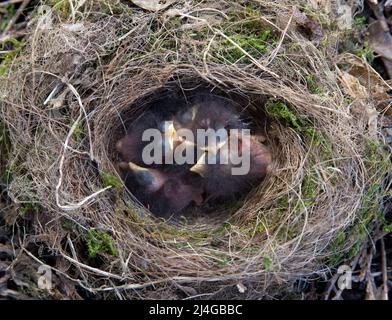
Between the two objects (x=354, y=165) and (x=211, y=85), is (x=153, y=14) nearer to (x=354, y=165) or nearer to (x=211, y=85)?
(x=211, y=85)

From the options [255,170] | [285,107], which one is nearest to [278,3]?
[285,107]

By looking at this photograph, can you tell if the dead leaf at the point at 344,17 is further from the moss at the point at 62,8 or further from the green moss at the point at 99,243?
the green moss at the point at 99,243

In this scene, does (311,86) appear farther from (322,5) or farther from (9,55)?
(9,55)

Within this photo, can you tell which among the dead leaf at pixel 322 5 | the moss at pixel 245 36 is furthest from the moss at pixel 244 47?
the dead leaf at pixel 322 5

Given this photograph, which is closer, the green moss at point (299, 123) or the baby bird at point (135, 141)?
the green moss at point (299, 123)

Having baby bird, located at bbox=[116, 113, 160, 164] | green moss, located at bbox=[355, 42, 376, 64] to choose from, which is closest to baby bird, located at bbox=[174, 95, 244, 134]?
baby bird, located at bbox=[116, 113, 160, 164]

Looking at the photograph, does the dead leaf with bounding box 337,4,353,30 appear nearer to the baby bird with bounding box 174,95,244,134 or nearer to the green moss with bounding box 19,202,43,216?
the baby bird with bounding box 174,95,244,134

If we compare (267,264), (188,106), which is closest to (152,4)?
(188,106)
